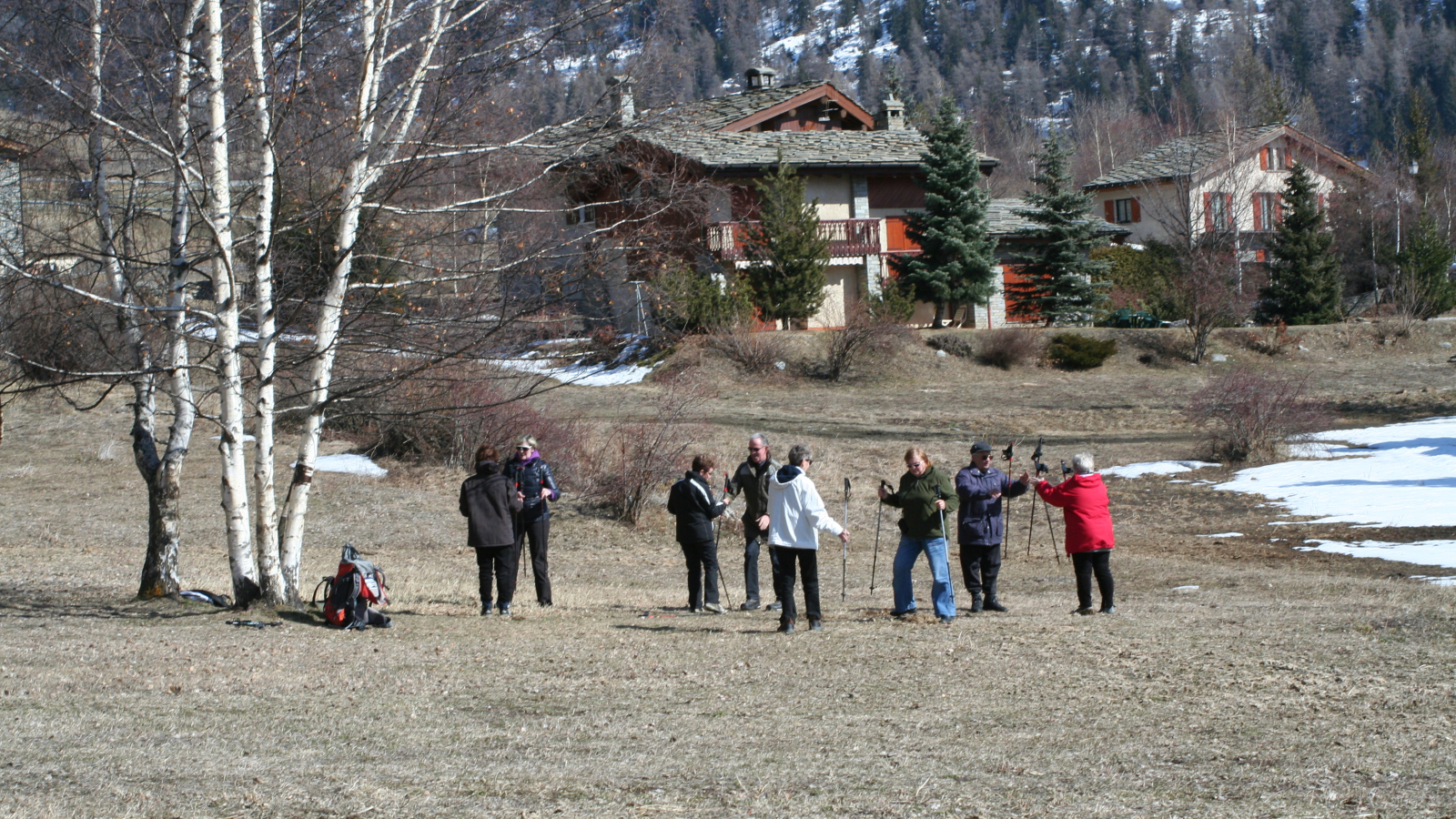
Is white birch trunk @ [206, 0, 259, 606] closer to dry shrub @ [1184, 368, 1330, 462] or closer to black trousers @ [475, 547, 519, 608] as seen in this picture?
black trousers @ [475, 547, 519, 608]

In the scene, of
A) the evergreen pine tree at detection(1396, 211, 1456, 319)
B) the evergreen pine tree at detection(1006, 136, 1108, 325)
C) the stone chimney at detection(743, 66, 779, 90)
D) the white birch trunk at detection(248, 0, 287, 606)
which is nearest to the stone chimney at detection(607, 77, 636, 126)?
the white birch trunk at detection(248, 0, 287, 606)

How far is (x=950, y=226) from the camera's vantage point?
38344 mm

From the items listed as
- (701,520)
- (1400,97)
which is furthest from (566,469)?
(1400,97)

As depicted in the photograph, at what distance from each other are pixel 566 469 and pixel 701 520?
9.15 metres

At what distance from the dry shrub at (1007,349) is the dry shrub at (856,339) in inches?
116

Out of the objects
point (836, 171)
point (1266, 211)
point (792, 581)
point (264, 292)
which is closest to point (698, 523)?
point (792, 581)

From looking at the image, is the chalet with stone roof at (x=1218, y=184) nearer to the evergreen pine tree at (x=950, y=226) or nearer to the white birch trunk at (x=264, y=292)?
the evergreen pine tree at (x=950, y=226)

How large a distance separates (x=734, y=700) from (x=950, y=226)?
3227cm

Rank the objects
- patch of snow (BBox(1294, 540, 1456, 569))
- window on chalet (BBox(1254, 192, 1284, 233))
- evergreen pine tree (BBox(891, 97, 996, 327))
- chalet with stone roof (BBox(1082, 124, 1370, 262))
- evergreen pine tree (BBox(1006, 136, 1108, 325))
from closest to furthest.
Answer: patch of snow (BBox(1294, 540, 1456, 569)) → evergreen pine tree (BBox(891, 97, 996, 327)) → evergreen pine tree (BBox(1006, 136, 1108, 325)) → chalet with stone roof (BBox(1082, 124, 1370, 262)) → window on chalet (BBox(1254, 192, 1284, 233))

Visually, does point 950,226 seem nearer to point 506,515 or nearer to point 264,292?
point 506,515

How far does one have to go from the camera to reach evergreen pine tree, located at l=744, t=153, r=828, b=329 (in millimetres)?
34594

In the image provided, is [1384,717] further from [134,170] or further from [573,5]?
[134,170]

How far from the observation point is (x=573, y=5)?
33.9 ft

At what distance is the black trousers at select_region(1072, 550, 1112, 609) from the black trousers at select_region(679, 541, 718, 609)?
3.32m
